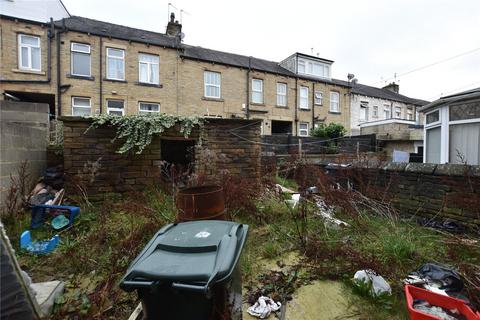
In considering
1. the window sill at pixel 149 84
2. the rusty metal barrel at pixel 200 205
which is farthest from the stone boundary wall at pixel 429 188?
the window sill at pixel 149 84

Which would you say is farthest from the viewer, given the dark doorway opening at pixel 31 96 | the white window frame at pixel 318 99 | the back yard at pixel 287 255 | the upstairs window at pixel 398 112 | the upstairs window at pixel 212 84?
the upstairs window at pixel 398 112

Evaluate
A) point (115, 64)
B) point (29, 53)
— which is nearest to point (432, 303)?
point (115, 64)

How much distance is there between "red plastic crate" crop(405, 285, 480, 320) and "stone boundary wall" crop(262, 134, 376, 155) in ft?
31.3

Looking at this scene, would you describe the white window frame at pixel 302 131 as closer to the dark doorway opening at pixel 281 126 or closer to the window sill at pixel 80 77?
the dark doorway opening at pixel 281 126

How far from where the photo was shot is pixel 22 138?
427 centimetres

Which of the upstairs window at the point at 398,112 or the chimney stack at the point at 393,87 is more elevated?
the chimney stack at the point at 393,87

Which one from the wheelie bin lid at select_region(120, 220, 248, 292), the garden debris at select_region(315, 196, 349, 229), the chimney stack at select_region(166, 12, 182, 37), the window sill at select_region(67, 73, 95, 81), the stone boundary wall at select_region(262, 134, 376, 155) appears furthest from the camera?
the chimney stack at select_region(166, 12, 182, 37)

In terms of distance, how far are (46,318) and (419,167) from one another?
5797 millimetres

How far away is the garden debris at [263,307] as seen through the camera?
2.03 m

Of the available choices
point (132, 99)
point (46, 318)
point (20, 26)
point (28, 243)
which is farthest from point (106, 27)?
point (46, 318)

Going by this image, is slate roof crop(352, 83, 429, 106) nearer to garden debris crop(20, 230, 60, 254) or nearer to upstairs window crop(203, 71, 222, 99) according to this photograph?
upstairs window crop(203, 71, 222, 99)

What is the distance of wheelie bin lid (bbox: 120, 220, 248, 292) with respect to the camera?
4.20 ft

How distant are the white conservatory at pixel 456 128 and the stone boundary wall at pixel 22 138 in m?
8.44

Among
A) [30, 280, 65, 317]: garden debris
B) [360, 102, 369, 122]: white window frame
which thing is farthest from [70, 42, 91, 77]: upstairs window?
[360, 102, 369, 122]: white window frame
